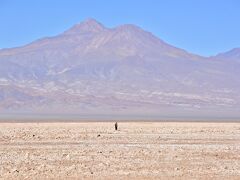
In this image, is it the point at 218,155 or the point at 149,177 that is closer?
the point at 149,177

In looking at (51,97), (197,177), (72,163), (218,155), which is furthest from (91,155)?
(51,97)

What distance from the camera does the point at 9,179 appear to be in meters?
15.3

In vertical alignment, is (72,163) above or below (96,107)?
below

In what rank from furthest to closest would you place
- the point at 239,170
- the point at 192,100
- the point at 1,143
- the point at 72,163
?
the point at 192,100
the point at 1,143
the point at 72,163
the point at 239,170

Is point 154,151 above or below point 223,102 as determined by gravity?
below

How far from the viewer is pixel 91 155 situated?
2061cm

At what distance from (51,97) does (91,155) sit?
15674cm

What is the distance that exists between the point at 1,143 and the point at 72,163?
27.8 feet

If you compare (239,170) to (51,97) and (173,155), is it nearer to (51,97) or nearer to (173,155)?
(173,155)

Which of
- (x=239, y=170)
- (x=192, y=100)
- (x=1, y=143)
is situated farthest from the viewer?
(x=192, y=100)

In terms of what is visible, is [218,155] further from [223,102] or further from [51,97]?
[223,102]

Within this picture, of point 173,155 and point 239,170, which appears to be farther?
point 173,155

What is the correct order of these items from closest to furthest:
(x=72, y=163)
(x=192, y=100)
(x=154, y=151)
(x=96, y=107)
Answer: (x=72, y=163)
(x=154, y=151)
(x=96, y=107)
(x=192, y=100)

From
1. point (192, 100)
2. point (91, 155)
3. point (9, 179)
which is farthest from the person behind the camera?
point (192, 100)
